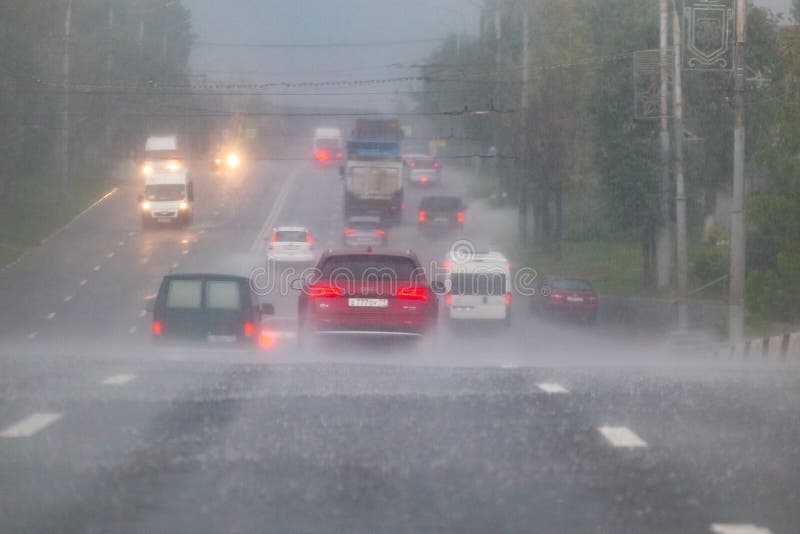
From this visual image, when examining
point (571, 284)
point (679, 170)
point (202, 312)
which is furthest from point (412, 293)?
point (571, 284)

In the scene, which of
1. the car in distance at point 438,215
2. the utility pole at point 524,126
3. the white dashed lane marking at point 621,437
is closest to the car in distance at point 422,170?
the car in distance at point 438,215

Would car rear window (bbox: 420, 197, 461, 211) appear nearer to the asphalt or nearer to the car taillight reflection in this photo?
the car taillight reflection

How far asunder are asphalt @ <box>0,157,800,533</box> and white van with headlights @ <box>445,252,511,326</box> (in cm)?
2973

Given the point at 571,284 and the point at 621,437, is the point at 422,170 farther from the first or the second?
the point at 621,437

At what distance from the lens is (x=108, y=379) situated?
1064 centimetres

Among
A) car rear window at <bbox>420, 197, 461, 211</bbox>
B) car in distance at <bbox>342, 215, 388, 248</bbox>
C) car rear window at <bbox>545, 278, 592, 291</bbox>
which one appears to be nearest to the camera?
car rear window at <bbox>545, 278, 592, 291</bbox>

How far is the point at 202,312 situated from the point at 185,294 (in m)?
0.40

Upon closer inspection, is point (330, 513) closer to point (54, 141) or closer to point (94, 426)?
point (94, 426)

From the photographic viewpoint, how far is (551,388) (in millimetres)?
10305

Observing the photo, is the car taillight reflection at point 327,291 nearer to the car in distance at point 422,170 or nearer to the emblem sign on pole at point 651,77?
the emblem sign on pole at point 651,77

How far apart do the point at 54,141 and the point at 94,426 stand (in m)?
89.3

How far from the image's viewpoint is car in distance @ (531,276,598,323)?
1858 inches

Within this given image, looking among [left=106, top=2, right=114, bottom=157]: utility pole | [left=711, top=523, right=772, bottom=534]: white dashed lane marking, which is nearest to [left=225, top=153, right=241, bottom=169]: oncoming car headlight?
[left=106, top=2, right=114, bottom=157]: utility pole

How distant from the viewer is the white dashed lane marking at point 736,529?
5.96 metres
